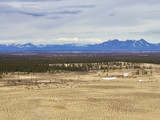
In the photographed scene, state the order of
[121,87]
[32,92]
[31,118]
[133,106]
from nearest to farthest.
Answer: [31,118]
[133,106]
[32,92]
[121,87]

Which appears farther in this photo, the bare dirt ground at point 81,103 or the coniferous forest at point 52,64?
the coniferous forest at point 52,64

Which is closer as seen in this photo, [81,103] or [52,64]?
[81,103]

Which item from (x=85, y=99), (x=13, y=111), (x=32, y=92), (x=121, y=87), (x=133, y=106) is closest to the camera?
(x=13, y=111)

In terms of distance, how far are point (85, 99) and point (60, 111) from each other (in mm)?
4162

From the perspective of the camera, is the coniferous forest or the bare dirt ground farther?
the coniferous forest

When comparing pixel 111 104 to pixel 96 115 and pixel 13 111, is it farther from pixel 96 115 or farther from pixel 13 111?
pixel 13 111

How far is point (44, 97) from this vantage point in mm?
20234

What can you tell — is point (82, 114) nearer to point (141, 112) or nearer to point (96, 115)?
point (96, 115)

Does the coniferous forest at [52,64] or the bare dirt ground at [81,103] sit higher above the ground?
the coniferous forest at [52,64]

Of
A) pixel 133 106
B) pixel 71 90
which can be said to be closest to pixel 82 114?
pixel 133 106

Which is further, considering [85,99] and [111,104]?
[85,99]

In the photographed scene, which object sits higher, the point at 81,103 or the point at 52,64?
the point at 52,64

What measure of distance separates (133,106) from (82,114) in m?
4.70

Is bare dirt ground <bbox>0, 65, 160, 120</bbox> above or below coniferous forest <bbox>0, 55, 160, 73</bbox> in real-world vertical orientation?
below
